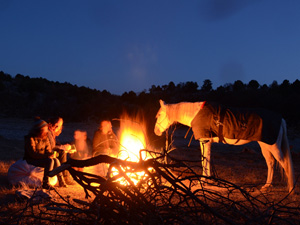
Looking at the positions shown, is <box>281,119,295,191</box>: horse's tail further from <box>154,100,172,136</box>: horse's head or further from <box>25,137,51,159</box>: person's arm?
<box>25,137,51,159</box>: person's arm

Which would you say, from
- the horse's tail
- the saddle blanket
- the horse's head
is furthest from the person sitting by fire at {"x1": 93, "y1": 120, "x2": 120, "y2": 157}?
the horse's tail

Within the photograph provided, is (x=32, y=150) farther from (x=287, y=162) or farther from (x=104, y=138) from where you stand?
(x=287, y=162)

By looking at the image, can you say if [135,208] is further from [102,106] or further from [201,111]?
[102,106]

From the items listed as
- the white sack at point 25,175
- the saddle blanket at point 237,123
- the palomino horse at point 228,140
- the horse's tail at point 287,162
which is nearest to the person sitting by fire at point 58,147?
the white sack at point 25,175

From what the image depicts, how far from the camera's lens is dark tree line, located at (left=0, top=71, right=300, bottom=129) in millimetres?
20516

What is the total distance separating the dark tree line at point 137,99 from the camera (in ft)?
67.3

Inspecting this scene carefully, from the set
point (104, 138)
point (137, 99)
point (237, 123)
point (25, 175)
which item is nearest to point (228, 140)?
point (237, 123)

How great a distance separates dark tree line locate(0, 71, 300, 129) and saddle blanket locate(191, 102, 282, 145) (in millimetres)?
9235

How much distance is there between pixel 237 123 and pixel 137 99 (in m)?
24.9

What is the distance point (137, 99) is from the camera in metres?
29.4

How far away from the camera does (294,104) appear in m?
19.5

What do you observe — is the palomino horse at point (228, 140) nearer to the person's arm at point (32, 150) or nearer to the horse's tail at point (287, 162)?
the horse's tail at point (287, 162)

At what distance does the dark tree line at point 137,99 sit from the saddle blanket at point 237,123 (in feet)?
30.3

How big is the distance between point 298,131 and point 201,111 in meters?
14.3
